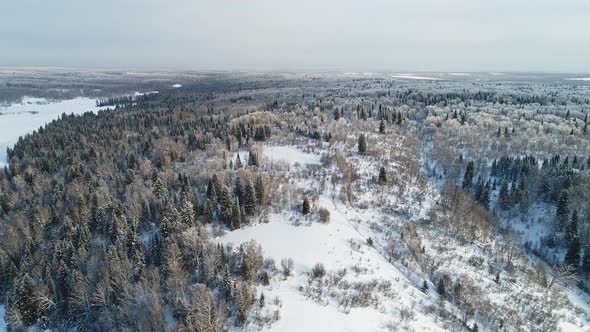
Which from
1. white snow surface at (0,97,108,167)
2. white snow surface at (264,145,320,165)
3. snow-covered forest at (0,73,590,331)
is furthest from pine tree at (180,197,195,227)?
white snow surface at (0,97,108,167)

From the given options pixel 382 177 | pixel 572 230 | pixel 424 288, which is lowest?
pixel 424 288

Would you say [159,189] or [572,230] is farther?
[572,230]

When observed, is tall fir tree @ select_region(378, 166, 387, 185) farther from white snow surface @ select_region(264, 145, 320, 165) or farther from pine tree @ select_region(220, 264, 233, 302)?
pine tree @ select_region(220, 264, 233, 302)

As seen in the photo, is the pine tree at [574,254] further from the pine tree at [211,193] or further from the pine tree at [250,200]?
the pine tree at [211,193]

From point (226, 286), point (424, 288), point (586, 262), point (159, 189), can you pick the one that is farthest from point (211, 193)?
point (586, 262)

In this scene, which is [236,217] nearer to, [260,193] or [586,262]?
[260,193]

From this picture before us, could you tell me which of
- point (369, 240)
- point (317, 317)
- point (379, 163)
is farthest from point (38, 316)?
point (379, 163)

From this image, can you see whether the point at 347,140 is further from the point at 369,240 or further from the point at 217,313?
the point at 217,313
